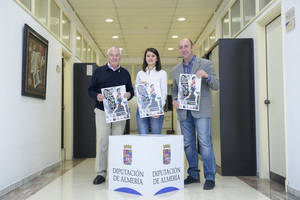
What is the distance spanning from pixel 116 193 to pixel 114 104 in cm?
90

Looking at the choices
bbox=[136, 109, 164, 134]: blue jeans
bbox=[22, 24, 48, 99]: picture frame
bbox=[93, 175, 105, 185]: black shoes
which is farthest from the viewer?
bbox=[22, 24, 48, 99]: picture frame

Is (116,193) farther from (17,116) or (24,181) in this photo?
(17,116)

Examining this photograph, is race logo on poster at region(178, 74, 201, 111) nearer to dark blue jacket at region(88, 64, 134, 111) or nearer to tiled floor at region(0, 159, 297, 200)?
dark blue jacket at region(88, 64, 134, 111)

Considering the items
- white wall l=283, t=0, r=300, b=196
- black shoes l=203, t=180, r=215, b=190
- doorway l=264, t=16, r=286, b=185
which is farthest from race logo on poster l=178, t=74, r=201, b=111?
doorway l=264, t=16, r=286, b=185

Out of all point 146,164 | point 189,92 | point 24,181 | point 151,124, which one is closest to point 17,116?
point 24,181

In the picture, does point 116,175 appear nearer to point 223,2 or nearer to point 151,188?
point 151,188

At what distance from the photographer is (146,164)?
2.74 metres

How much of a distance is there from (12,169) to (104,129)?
3.41 feet

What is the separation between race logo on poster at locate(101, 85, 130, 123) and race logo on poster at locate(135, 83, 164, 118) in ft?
0.80

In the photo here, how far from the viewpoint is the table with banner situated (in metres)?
2.75

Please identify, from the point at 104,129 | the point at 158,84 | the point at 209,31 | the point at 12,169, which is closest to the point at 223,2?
the point at 209,31

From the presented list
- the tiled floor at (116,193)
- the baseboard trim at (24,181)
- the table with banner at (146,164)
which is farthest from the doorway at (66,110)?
the table with banner at (146,164)

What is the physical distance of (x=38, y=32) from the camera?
4.05 meters

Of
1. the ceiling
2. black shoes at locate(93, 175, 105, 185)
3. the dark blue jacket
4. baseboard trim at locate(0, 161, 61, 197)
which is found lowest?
baseboard trim at locate(0, 161, 61, 197)
